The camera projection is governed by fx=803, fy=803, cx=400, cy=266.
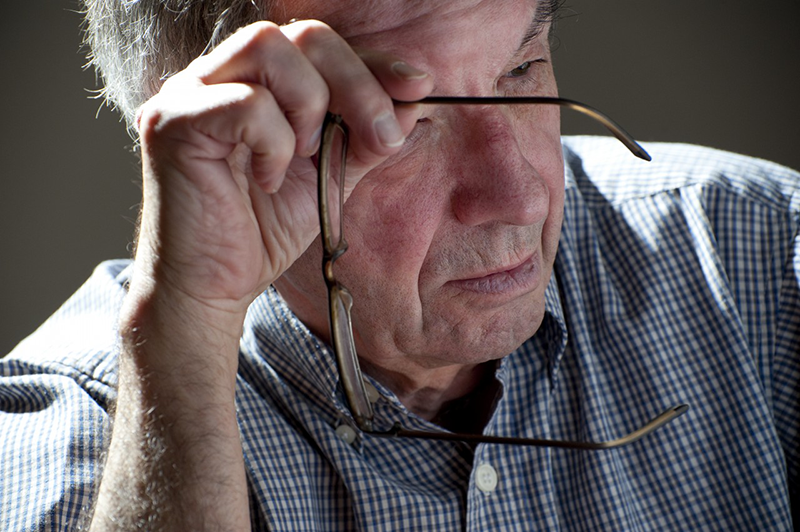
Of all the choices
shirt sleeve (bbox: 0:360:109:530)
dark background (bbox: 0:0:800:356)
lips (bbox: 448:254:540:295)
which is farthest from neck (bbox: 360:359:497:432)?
dark background (bbox: 0:0:800:356)

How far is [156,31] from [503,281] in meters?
0.62

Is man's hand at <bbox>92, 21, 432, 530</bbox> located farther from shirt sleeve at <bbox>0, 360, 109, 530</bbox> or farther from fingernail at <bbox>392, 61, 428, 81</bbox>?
shirt sleeve at <bbox>0, 360, 109, 530</bbox>

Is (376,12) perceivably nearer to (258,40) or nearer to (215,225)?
(258,40)

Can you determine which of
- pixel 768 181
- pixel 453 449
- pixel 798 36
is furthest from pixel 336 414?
pixel 798 36

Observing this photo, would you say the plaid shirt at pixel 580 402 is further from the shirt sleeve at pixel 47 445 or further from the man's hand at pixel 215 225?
the man's hand at pixel 215 225

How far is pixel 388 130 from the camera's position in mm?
880

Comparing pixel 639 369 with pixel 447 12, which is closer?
pixel 447 12

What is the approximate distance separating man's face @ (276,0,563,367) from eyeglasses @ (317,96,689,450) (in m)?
0.14

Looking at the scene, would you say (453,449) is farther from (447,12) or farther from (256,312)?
(447,12)

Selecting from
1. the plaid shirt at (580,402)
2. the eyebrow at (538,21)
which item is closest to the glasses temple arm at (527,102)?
the eyebrow at (538,21)

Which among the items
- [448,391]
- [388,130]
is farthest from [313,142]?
[448,391]

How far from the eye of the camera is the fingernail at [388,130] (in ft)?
2.87

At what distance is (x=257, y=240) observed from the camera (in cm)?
104

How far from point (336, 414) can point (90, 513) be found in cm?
40
